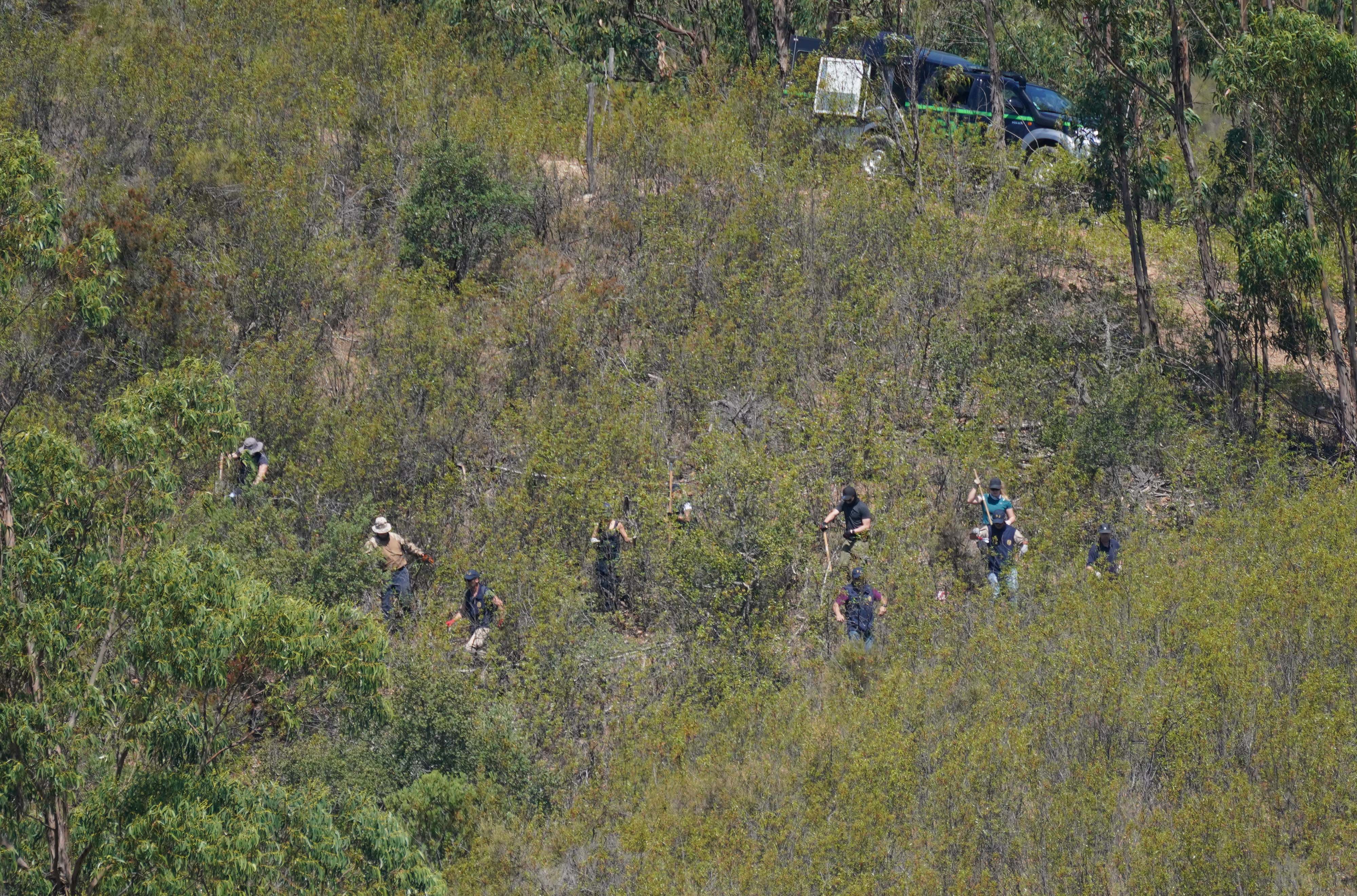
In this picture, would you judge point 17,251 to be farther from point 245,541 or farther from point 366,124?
point 366,124

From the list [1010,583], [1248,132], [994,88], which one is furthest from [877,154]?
[1010,583]

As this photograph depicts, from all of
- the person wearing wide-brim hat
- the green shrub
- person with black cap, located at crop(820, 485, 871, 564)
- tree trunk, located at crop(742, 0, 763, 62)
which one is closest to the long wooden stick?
person with black cap, located at crop(820, 485, 871, 564)

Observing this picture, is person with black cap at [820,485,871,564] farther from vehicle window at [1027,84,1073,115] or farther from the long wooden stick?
vehicle window at [1027,84,1073,115]

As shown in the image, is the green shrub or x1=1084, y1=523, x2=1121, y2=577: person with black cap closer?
x1=1084, y1=523, x2=1121, y2=577: person with black cap

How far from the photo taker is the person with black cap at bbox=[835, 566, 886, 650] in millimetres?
12055

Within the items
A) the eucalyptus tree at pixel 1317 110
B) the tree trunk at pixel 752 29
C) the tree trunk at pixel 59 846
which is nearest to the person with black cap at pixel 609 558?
the tree trunk at pixel 59 846

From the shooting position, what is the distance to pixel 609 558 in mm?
13211

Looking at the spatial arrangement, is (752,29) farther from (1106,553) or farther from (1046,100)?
(1106,553)

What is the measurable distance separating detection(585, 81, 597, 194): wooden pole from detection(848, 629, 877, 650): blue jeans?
9425mm

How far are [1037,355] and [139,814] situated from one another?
466 inches

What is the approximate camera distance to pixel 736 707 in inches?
442

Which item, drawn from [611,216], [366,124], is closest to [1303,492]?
[611,216]

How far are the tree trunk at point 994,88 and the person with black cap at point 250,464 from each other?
1060cm

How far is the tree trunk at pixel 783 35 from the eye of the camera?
72.3 ft
